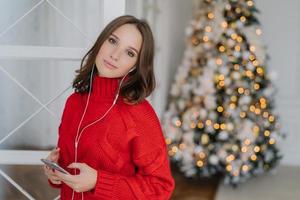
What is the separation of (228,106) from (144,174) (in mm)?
2187

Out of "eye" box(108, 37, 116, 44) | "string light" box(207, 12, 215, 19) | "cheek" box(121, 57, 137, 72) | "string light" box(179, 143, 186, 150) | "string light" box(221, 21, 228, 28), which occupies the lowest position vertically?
"string light" box(179, 143, 186, 150)

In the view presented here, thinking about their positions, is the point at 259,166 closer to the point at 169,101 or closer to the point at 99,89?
the point at 169,101

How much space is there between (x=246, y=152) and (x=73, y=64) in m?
1.52

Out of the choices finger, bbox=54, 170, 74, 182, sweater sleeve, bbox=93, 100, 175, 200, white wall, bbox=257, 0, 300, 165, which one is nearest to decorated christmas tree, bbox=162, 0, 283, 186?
white wall, bbox=257, 0, 300, 165

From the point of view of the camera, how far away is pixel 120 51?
1.18m

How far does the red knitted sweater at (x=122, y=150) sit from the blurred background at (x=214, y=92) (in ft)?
3.16

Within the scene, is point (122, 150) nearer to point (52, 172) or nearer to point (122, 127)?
point (122, 127)

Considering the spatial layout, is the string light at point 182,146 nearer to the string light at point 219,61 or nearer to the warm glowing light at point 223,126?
the warm glowing light at point 223,126

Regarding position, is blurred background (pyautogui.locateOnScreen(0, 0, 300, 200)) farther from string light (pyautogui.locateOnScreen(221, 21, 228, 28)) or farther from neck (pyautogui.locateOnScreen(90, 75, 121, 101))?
neck (pyautogui.locateOnScreen(90, 75, 121, 101))

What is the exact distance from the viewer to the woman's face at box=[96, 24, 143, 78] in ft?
3.86

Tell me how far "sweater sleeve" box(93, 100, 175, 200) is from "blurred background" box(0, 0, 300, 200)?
102 cm

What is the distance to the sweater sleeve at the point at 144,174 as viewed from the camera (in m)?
1.13

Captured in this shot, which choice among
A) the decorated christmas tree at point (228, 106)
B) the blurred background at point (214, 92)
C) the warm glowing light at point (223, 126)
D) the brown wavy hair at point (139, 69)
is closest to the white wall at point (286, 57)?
the blurred background at point (214, 92)

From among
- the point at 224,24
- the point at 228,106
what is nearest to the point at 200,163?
the point at 228,106
